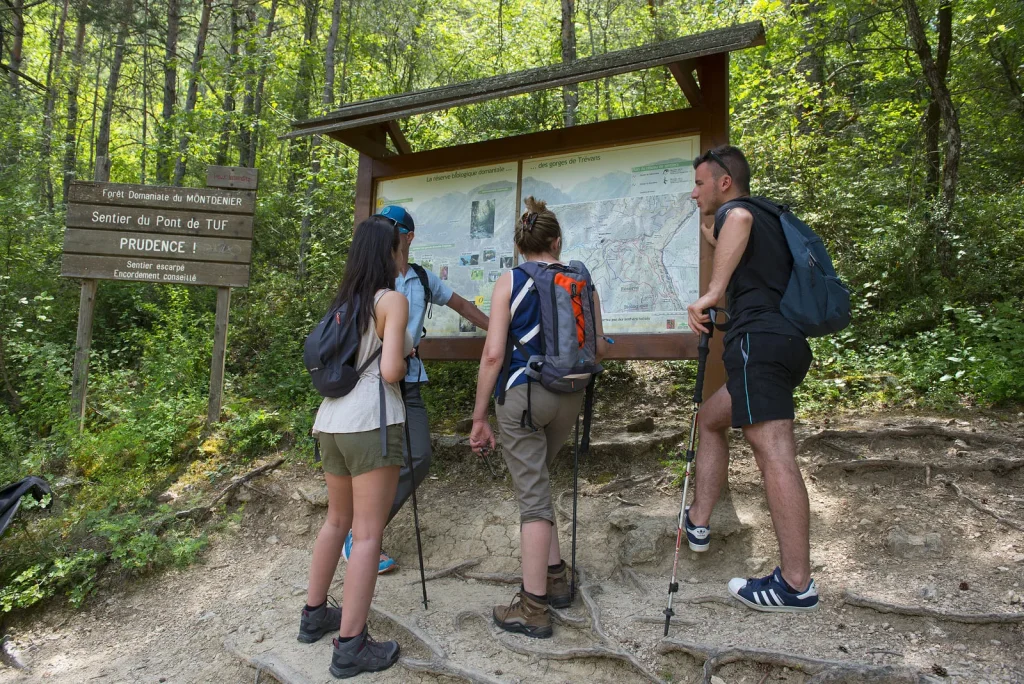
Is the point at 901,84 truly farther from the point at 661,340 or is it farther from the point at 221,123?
the point at 221,123

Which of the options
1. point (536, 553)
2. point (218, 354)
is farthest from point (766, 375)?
point (218, 354)

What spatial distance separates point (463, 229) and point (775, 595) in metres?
3.59

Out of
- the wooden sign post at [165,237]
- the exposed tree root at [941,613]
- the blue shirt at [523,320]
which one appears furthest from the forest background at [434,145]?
the blue shirt at [523,320]

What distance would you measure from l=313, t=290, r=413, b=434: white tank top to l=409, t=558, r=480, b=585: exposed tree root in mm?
1634

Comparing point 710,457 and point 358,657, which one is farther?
point 710,457

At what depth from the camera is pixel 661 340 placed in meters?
4.53

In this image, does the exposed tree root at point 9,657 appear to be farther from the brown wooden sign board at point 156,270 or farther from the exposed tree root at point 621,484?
the exposed tree root at point 621,484

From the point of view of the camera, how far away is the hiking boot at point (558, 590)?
140 inches

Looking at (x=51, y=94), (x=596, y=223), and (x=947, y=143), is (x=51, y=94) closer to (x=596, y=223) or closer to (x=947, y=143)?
(x=596, y=223)

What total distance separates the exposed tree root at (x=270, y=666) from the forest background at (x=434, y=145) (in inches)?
61.9

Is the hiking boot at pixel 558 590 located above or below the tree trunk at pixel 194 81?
below

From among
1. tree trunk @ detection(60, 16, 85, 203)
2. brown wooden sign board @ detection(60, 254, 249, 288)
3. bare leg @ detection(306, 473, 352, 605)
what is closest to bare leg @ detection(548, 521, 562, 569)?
bare leg @ detection(306, 473, 352, 605)

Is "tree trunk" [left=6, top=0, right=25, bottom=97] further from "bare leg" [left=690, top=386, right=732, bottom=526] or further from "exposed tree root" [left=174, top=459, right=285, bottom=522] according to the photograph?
"bare leg" [left=690, top=386, right=732, bottom=526]

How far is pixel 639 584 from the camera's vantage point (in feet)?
12.4
